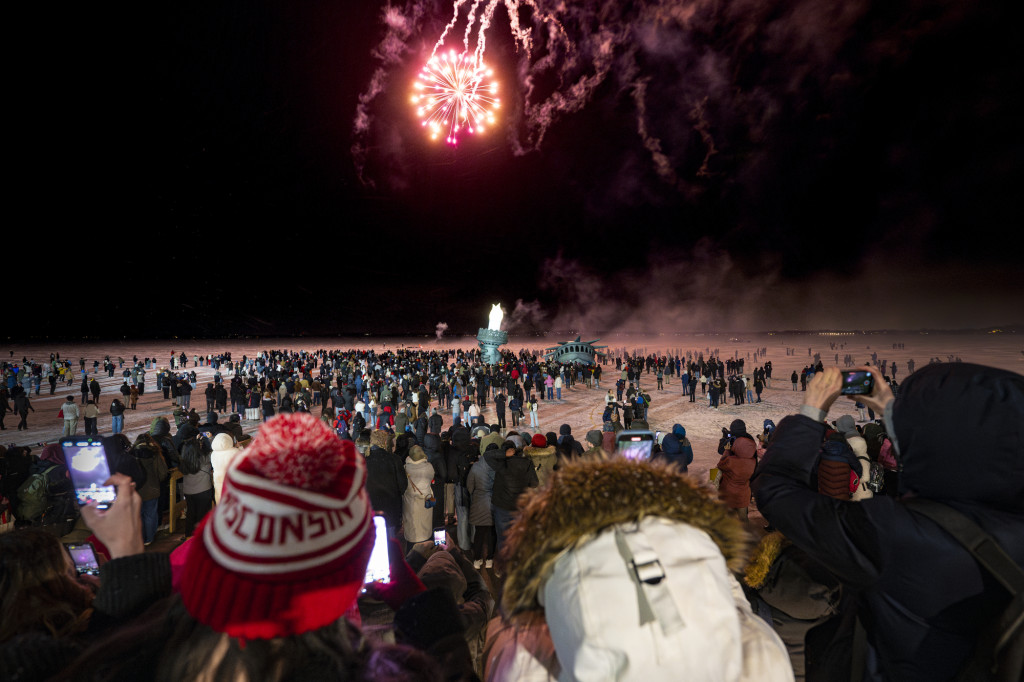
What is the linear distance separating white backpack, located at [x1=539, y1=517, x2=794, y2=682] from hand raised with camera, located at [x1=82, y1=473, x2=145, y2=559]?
1.56 meters

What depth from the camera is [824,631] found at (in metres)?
1.89

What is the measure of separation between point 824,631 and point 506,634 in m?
1.46

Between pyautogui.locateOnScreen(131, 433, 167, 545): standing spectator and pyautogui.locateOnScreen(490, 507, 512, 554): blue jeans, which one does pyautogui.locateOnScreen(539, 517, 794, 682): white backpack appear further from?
pyautogui.locateOnScreen(131, 433, 167, 545): standing spectator

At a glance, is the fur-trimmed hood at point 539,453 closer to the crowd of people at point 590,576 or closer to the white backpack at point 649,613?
the crowd of people at point 590,576

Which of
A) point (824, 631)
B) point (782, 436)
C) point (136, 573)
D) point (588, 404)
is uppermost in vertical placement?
point (782, 436)

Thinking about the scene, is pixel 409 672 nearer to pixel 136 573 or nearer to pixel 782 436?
pixel 136 573

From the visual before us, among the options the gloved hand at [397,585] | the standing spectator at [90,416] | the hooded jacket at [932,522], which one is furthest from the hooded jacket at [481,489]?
the standing spectator at [90,416]

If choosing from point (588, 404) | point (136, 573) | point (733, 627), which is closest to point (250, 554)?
point (136, 573)

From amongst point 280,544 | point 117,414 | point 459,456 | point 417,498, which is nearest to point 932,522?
point 280,544

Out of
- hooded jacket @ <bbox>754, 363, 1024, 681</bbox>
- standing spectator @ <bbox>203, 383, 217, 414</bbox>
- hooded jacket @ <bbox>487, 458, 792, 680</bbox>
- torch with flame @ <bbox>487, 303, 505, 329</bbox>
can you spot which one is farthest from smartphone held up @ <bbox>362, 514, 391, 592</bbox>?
torch with flame @ <bbox>487, 303, 505, 329</bbox>

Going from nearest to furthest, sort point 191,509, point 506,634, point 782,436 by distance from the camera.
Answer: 1. point 506,634
2. point 782,436
3. point 191,509

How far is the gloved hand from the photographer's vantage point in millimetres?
2227

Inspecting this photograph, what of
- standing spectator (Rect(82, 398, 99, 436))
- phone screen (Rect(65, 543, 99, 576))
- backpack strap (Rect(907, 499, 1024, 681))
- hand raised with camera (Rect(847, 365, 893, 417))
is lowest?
standing spectator (Rect(82, 398, 99, 436))

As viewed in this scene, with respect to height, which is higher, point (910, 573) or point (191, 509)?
point (910, 573)
